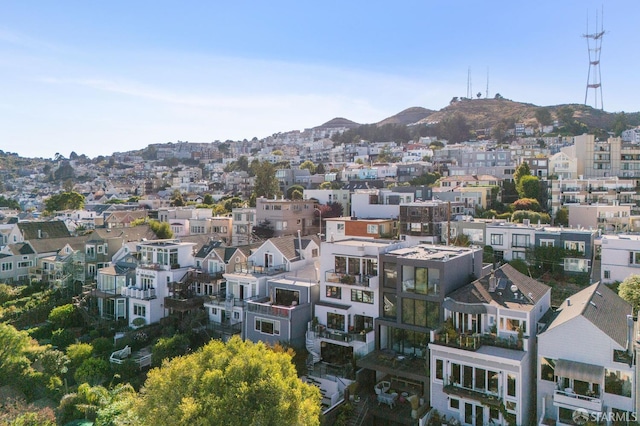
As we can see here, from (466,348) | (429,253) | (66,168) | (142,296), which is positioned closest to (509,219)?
(429,253)

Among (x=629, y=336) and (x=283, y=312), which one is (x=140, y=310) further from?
(x=629, y=336)

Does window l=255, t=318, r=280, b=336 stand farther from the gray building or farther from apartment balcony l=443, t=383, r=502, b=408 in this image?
apartment balcony l=443, t=383, r=502, b=408

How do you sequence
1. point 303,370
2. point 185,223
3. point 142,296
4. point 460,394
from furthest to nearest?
1. point 185,223
2. point 142,296
3. point 303,370
4. point 460,394

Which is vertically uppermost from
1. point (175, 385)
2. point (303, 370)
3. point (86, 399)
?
point (175, 385)

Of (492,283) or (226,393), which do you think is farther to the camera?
(492,283)

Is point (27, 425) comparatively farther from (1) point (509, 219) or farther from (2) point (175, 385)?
(1) point (509, 219)

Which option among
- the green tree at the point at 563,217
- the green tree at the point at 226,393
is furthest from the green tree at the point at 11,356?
the green tree at the point at 563,217

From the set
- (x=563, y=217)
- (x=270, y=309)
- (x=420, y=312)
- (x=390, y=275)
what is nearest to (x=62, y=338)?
(x=270, y=309)
